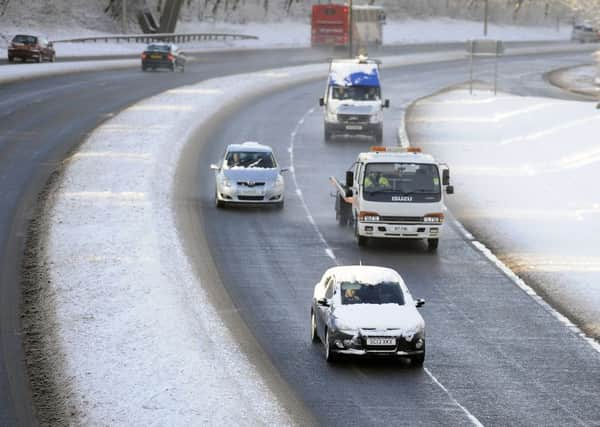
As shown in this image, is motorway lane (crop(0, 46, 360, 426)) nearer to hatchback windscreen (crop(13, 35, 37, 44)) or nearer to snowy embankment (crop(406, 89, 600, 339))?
hatchback windscreen (crop(13, 35, 37, 44))

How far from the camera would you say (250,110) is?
204 ft

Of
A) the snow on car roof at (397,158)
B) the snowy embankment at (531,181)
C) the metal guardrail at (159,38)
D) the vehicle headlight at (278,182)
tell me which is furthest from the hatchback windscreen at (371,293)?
the metal guardrail at (159,38)

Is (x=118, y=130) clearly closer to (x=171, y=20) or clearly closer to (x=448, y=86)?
(x=448, y=86)

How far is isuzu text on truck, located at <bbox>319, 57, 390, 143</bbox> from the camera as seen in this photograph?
166ft

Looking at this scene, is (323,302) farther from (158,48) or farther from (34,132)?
(158,48)

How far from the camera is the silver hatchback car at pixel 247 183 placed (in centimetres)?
3434

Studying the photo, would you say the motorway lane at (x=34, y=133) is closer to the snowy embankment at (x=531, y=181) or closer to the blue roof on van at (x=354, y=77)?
the snowy embankment at (x=531, y=181)

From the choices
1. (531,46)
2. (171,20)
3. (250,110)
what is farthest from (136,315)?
(531,46)

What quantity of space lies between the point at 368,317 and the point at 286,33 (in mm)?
113821

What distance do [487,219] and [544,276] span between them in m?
7.12

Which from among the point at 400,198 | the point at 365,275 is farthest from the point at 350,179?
the point at 365,275

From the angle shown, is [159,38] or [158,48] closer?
[158,48]

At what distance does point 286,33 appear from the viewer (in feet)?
431

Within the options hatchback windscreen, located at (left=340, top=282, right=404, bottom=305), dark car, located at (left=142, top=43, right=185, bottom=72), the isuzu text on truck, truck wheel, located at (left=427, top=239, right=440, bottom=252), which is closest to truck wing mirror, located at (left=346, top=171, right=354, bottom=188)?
truck wheel, located at (left=427, top=239, right=440, bottom=252)
